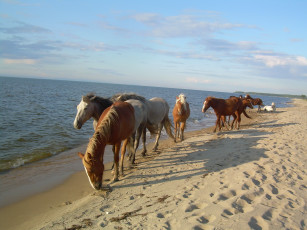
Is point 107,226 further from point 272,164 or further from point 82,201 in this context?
point 272,164

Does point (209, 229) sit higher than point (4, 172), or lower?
higher

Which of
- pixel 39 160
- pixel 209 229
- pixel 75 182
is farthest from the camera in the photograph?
pixel 39 160

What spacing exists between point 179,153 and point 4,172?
18.1ft

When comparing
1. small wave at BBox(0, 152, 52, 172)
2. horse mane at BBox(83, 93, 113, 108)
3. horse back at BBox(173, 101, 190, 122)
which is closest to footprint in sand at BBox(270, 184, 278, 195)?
horse mane at BBox(83, 93, 113, 108)

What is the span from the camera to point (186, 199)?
3889mm

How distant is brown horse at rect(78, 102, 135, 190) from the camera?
13.7 ft

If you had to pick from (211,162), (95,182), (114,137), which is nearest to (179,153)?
(211,162)

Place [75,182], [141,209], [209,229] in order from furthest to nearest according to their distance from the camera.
A: [75,182], [141,209], [209,229]

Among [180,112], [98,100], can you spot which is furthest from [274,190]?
[180,112]

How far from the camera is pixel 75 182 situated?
18.5 feet

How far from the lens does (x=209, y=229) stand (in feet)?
9.43

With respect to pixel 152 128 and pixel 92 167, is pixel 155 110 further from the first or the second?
pixel 92 167

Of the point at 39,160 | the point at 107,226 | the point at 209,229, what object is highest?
the point at 209,229

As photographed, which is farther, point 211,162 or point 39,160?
point 39,160
